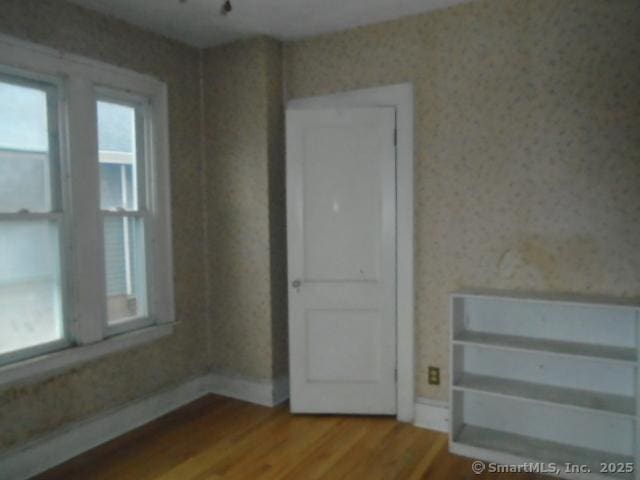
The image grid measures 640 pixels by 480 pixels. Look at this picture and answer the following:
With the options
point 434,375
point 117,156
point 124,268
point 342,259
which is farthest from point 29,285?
point 434,375

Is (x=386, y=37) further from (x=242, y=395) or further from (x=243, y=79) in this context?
(x=242, y=395)

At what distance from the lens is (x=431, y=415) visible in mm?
3078

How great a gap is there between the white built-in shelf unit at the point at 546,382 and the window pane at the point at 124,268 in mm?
2139

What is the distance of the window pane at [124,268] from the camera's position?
3102 mm

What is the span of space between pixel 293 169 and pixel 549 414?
7.26 feet

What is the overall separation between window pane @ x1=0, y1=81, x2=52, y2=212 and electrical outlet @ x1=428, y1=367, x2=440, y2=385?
8.51ft

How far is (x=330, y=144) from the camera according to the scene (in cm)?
322

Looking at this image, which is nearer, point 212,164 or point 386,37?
point 386,37

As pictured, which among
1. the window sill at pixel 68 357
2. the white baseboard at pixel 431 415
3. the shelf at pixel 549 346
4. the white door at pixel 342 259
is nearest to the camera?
the shelf at pixel 549 346

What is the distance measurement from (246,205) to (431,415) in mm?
1964

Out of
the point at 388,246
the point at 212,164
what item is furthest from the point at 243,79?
the point at 388,246

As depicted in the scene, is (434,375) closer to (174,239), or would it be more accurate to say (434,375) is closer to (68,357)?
(174,239)

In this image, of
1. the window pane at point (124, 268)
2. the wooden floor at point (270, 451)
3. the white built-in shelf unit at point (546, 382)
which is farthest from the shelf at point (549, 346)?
the window pane at point (124, 268)

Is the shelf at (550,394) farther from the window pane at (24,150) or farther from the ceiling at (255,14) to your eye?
the window pane at (24,150)
